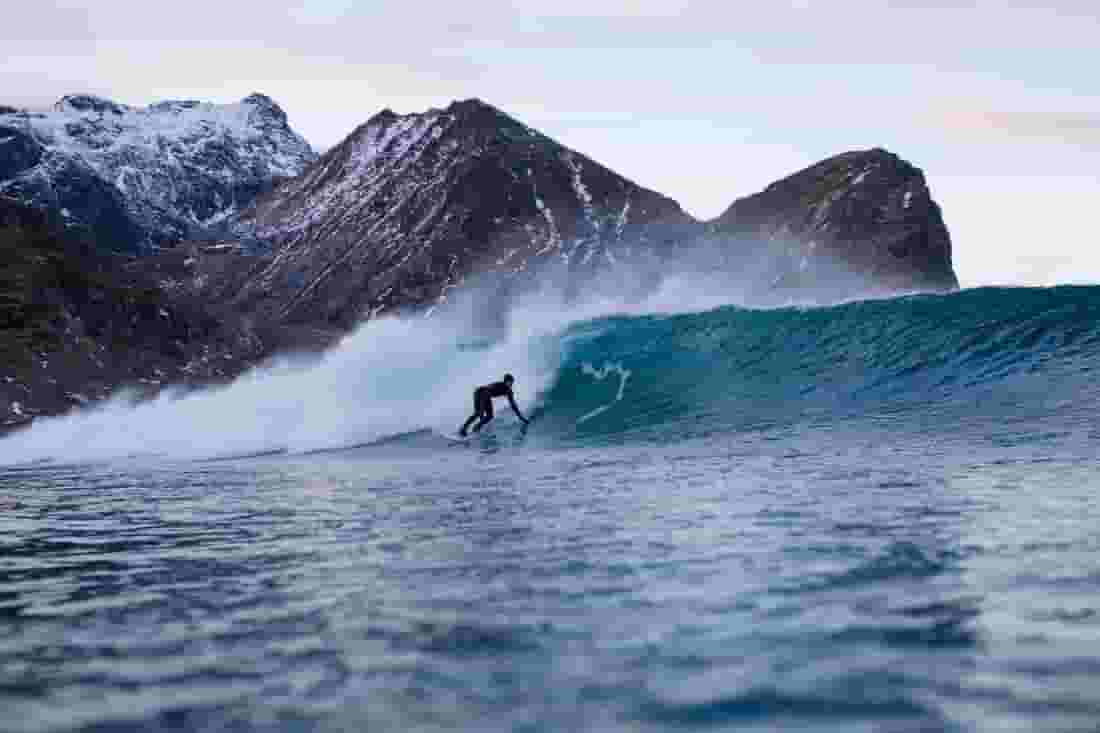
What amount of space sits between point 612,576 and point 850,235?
15687cm

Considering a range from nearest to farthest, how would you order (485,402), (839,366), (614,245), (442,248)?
1. (485,402)
2. (839,366)
3. (442,248)
4. (614,245)

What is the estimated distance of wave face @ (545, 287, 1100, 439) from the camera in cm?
2252

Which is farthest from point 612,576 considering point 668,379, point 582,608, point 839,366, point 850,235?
point 850,235

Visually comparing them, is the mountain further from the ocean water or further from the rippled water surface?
the rippled water surface

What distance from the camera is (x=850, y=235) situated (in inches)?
6245

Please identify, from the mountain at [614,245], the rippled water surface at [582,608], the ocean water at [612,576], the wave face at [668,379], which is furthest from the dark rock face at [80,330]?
the mountain at [614,245]

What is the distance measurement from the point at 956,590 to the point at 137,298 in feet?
260

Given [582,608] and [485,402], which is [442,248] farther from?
[582,608]

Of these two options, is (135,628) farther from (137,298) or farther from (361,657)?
(137,298)

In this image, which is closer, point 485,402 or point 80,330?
point 485,402

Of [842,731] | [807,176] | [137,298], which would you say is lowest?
[842,731]

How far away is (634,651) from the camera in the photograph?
609 cm

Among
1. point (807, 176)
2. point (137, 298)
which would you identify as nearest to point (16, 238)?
point (137, 298)

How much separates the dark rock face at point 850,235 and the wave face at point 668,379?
4583 inches
